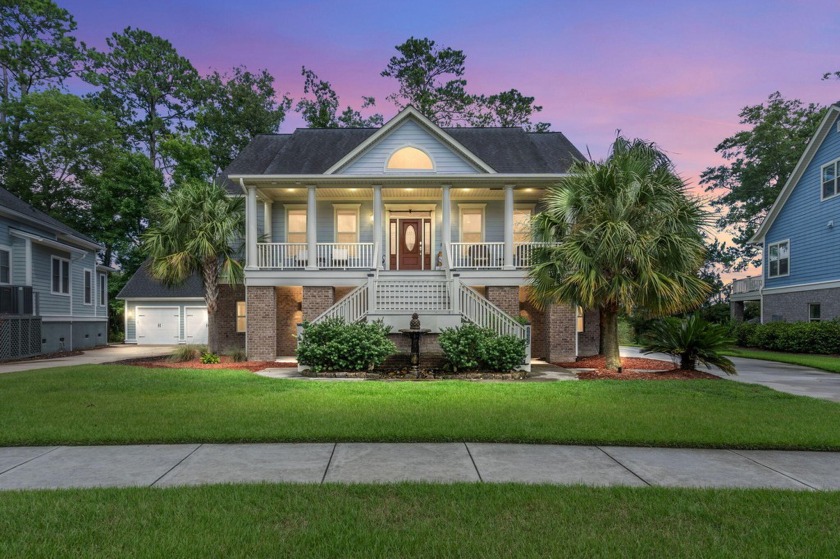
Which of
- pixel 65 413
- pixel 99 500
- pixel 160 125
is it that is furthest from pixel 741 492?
pixel 160 125

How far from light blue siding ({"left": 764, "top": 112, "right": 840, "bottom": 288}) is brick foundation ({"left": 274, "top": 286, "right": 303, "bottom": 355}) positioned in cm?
2138

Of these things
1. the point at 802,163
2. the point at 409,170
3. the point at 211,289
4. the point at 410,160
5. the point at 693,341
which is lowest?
the point at 693,341

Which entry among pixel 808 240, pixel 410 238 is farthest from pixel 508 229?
pixel 808 240

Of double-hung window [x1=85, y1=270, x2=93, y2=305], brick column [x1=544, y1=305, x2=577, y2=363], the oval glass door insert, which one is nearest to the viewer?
brick column [x1=544, y1=305, x2=577, y2=363]

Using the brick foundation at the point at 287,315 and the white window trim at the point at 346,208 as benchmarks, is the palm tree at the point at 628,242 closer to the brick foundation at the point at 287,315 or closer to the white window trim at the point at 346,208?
the white window trim at the point at 346,208

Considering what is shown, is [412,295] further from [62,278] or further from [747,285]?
[747,285]

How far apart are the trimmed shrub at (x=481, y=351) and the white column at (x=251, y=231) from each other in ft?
23.7

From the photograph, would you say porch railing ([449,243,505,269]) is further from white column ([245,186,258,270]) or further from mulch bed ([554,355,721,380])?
white column ([245,186,258,270])

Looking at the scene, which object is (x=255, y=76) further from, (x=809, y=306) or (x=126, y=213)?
(x=809, y=306)

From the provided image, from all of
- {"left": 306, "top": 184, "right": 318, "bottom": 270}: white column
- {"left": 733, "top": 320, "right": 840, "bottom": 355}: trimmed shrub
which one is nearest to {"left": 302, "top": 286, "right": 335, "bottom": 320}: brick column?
{"left": 306, "top": 184, "right": 318, "bottom": 270}: white column

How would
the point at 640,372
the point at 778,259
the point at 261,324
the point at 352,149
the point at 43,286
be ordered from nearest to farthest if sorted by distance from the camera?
1. the point at 640,372
2. the point at 261,324
3. the point at 352,149
4. the point at 43,286
5. the point at 778,259

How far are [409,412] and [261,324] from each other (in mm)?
9478

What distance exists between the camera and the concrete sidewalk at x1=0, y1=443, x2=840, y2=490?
13.5 feet

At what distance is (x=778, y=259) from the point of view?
2242cm
